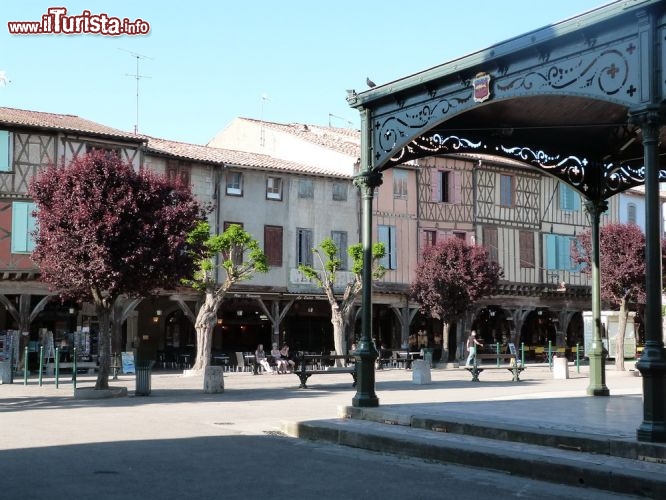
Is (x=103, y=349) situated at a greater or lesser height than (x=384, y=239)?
lesser

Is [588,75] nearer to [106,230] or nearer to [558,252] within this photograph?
[106,230]

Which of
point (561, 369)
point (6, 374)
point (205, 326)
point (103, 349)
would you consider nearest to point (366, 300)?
point (103, 349)

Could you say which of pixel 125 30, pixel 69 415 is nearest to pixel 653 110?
pixel 69 415

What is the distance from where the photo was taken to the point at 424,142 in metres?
13.8

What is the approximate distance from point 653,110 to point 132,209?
42.1 ft

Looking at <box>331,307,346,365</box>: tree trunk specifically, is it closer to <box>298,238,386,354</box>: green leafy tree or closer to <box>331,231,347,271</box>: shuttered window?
<box>298,238,386,354</box>: green leafy tree

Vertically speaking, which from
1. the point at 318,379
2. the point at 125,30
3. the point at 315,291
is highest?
the point at 125,30

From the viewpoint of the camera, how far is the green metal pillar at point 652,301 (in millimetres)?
8875

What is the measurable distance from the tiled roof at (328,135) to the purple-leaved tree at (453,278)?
5.92m

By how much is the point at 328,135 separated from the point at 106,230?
86.0 feet

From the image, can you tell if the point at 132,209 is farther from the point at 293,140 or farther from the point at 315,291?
the point at 293,140

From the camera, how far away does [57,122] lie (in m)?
32.0

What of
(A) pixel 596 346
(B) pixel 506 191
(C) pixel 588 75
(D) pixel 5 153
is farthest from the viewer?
(B) pixel 506 191

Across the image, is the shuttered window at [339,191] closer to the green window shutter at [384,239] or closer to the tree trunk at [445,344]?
the green window shutter at [384,239]
